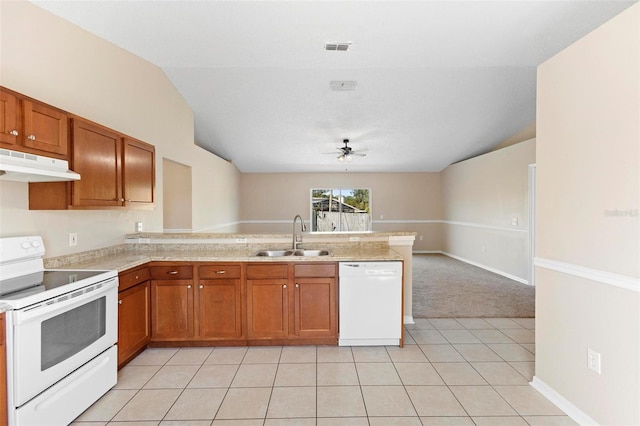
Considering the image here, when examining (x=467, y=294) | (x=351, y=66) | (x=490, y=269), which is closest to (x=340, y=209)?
(x=490, y=269)

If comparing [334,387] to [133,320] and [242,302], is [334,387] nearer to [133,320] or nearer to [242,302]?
[242,302]

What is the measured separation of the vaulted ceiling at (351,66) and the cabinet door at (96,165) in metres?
0.99

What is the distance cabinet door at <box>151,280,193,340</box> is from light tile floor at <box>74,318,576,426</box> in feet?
0.60

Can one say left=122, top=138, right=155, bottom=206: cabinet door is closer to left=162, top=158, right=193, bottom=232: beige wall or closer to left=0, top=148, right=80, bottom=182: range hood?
left=0, top=148, right=80, bottom=182: range hood

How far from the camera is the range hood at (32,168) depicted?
1.78m

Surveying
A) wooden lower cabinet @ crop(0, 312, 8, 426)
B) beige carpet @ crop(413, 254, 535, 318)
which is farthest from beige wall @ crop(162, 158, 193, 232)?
beige carpet @ crop(413, 254, 535, 318)

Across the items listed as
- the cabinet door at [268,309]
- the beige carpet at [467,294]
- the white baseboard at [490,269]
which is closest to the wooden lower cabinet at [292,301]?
the cabinet door at [268,309]

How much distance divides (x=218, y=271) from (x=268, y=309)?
0.61 metres

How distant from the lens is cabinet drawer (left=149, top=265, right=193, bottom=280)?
3.03m

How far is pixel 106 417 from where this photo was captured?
2068 millimetres

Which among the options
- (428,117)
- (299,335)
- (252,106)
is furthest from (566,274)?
(252,106)

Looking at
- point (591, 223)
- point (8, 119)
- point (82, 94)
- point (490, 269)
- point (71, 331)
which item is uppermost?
point (82, 94)

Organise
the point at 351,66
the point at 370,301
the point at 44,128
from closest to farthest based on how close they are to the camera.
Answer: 1. the point at 44,128
2. the point at 370,301
3. the point at 351,66

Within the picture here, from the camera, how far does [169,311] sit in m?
3.04
